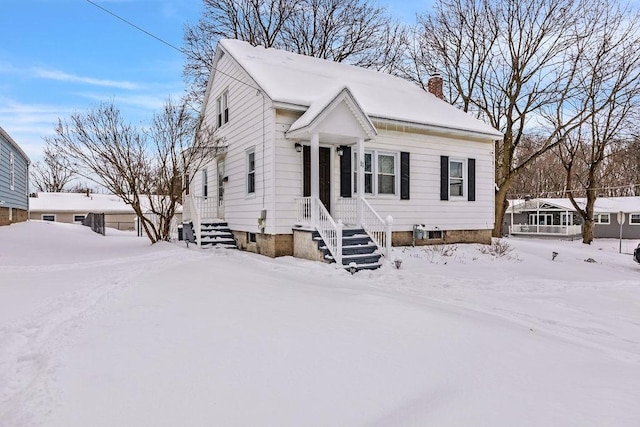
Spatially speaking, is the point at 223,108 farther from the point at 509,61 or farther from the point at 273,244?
the point at 509,61

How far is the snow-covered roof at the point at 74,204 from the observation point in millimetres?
34875

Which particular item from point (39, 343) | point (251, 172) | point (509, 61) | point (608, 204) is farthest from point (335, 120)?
point (608, 204)

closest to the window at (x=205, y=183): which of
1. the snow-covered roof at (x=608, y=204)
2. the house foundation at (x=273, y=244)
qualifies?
the house foundation at (x=273, y=244)

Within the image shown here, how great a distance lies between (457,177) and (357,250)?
20.2 feet

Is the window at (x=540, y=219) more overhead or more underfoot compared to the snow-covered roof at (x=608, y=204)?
more underfoot

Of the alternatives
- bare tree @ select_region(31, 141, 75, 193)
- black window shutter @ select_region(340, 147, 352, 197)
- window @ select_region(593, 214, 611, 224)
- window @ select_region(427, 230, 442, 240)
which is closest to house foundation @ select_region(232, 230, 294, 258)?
black window shutter @ select_region(340, 147, 352, 197)

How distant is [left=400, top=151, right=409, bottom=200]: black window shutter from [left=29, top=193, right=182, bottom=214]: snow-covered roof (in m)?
30.3

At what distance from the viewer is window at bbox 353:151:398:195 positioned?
12086 millimetres

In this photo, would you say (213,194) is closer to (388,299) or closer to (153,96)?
(153,96)

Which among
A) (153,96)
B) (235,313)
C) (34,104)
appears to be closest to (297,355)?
(235,313)

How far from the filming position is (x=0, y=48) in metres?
12.7

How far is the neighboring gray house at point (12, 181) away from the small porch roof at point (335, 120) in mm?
13296

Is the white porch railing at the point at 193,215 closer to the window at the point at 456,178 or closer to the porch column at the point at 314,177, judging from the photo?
the porch column at the point at 314,177

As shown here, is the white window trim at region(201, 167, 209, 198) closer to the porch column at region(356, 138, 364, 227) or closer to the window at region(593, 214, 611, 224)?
the porch column at region(356, 138, 364, 227)
